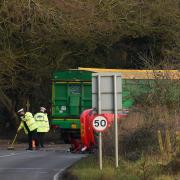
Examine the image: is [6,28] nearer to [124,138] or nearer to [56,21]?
[56,21]

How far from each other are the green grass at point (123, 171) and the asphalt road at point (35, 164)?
2.93ft

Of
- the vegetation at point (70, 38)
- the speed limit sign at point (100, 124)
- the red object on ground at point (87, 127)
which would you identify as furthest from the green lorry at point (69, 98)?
the speed limit sign at point (100, 124)

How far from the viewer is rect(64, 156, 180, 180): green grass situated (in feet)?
55.8

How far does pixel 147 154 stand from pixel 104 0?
18.7 m

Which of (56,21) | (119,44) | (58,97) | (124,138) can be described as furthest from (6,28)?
(124,138)

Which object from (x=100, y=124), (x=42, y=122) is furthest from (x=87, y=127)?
(x=42, y=122)

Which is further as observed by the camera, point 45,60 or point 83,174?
point 45,60

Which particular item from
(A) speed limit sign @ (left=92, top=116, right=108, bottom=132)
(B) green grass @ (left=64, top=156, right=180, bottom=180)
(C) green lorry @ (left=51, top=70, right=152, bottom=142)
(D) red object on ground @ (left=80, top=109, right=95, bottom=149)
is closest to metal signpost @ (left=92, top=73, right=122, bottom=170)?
(A) speed limit sign @ (left=92, top=116, right=108, bottom=132)

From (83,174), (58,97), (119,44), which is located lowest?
(83,174)

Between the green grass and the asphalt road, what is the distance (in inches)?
35.2

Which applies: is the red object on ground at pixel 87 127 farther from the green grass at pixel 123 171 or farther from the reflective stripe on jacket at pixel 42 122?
the reflective stripe on jacket at pixel 42 122

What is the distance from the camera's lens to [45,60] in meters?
38.8

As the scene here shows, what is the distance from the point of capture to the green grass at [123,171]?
17.0 metres

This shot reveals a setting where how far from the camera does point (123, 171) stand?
18359mm
